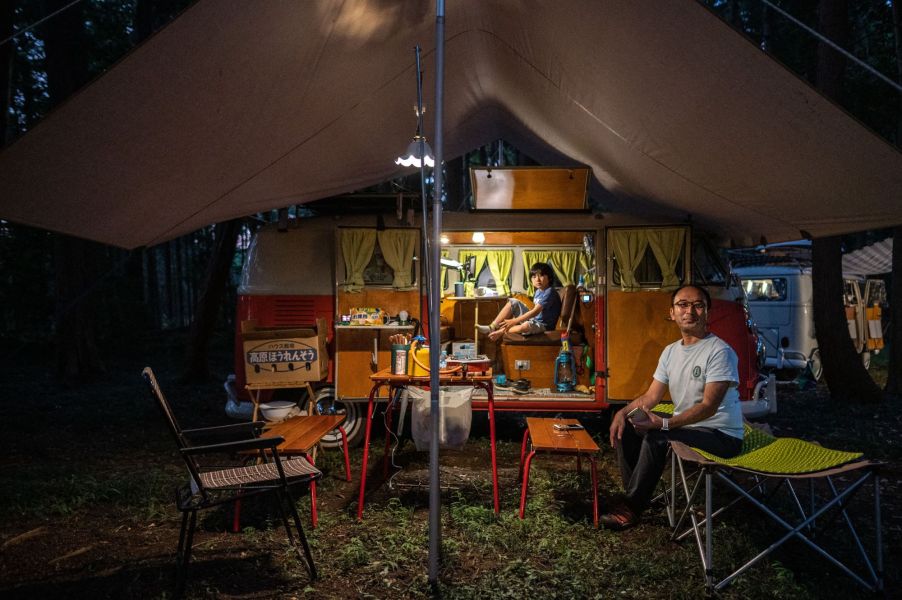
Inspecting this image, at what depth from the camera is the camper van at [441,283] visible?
19.8ft

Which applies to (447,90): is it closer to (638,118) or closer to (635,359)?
(638,118)

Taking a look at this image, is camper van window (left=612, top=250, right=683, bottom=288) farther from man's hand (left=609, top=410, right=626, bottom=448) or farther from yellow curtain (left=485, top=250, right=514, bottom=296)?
yellow curtain (left=485, top=250, right=514, bottom=296)

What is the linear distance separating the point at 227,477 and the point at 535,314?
5041mm

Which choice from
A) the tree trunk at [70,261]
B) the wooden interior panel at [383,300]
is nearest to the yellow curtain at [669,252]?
the wooden interior panel at [383,300]

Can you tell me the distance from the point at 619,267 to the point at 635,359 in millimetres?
1051

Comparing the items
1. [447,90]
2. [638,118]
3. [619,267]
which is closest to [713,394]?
[638,118]

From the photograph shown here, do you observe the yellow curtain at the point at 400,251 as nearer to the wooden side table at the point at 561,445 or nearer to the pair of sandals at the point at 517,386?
the pair of sandals at the point at 517,386

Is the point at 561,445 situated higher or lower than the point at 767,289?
lower

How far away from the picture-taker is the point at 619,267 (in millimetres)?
6141

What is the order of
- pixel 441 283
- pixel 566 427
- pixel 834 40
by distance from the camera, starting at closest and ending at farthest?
pixel 566 427, pixel 441 283, pixel 834 40

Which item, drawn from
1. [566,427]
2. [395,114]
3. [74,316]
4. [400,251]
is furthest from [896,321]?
[74,316]

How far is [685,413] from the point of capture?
367cm

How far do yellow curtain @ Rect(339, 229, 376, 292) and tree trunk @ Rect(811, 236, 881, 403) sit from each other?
278 inches

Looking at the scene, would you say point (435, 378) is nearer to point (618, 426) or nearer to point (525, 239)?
point (618, 426)
